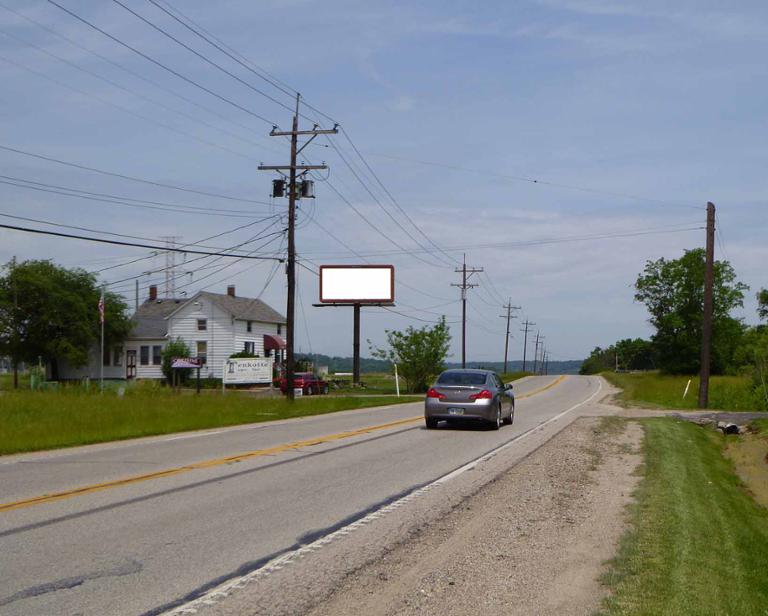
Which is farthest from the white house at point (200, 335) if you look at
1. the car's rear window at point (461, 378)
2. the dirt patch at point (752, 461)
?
the dirt patch at point (752, 461)

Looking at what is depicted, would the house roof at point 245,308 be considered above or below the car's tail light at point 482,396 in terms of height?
above

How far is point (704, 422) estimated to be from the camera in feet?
91.5

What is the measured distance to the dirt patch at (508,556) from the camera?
6309mm

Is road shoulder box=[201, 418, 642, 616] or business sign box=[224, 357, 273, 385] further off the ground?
business sign box=[224, 357, 273, 385]

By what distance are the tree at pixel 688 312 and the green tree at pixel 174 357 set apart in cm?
6100

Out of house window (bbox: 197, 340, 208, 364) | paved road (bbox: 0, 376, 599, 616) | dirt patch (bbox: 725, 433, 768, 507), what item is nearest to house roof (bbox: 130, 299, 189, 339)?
house window (bbox: 197, 340, 208, 364)

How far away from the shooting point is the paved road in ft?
21.9

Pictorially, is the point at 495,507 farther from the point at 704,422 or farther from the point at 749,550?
the point at 704,422

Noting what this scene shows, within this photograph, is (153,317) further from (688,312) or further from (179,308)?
(688,312)

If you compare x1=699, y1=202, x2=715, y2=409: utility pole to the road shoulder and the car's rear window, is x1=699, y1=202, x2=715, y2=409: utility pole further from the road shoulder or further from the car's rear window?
the road shoulder

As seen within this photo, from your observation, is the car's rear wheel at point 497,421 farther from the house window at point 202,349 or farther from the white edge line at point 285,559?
the house window at point 202,349

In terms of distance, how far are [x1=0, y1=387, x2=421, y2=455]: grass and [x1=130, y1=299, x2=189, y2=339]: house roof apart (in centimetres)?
3709

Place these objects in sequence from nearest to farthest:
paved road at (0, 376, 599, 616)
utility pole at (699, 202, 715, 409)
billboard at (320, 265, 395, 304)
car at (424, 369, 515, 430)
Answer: paved road at (0, 376, 599, 616) < car at (424, 369, 515, 430) < utility pole at (699, 202, 715, 409) < billboard at (320, 265, 395, 304)

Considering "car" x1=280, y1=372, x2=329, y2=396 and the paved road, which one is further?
"car" x1=280, y1=372, x2=329, y2=396
